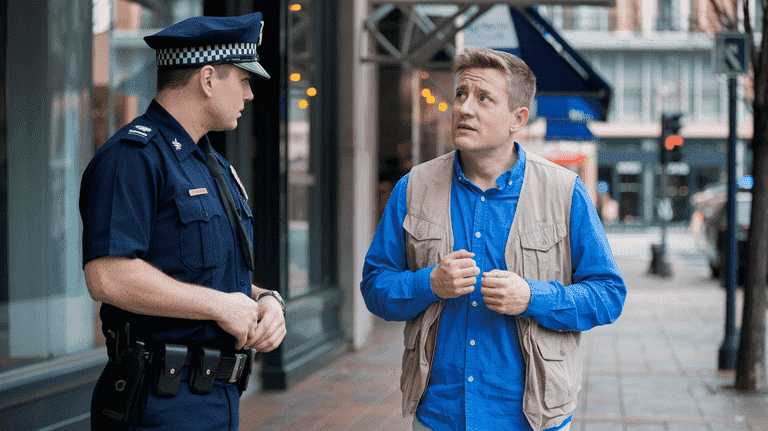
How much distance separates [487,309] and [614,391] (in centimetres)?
498

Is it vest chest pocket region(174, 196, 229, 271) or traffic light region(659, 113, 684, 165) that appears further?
traffic light region(659, 113, 684, 165)

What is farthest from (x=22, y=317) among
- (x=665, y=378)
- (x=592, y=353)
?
(x=592, y=353)

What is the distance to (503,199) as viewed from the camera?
2.55m

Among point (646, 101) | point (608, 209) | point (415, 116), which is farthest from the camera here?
point (646, 101)

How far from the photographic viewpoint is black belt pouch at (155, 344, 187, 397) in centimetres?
215

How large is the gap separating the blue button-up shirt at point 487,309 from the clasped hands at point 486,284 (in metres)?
0.06

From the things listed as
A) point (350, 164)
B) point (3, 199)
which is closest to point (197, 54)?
point (3, 199)

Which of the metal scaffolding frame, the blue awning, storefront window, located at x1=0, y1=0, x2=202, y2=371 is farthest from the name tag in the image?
the blue awning

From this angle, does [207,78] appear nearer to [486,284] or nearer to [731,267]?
[486,284]

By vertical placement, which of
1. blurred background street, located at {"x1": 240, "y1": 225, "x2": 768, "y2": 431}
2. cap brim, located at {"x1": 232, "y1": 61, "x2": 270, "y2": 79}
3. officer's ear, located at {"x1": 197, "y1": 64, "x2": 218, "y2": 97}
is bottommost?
Result: blurred background street, located at {"x1": 240, "y1": 225, "x2": 768, "y2": 431}

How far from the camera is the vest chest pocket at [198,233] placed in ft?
7.20

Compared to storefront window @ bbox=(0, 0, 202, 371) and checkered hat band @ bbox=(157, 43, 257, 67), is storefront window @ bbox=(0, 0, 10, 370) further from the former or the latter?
checkered hat band @ bbox=(157, 43, 257, 67)

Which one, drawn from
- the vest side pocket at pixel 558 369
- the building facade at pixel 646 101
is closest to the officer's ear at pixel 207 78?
the vest side pocket at pixel 558 369

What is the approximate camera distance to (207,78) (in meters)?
2.32
